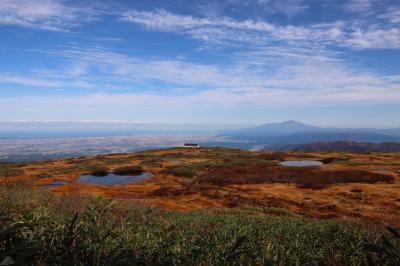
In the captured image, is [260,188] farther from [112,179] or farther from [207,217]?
[207,217]

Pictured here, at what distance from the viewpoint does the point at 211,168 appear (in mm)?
47469

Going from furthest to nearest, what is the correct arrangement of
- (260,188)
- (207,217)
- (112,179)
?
1. (112,179)
2. (260,188)
3. (207,217)

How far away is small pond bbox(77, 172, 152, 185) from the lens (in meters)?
38.2

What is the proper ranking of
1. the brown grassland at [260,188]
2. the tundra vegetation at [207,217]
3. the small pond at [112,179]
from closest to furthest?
1. the tundra vegetation at [207,217]
2. the brown grassland at [260,188]
3. the small pond at [112,179]

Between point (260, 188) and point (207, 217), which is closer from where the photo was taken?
point (207, 217)

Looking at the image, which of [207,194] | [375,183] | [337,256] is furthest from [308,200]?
[337,256]

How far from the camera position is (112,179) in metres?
40.7

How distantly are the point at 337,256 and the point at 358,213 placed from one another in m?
19.2

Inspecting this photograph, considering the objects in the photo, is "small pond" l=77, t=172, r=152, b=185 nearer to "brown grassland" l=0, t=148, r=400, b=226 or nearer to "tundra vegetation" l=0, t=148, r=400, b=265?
"brown grassland" l=0, t=148, r=400, b=226

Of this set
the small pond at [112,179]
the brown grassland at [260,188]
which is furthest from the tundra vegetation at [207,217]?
the small pond at [112,179]

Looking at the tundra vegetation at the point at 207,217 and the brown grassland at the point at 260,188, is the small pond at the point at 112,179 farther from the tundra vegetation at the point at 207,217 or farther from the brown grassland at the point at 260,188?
the tundra vegetation at the point at 207,217

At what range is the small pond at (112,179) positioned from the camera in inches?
1505

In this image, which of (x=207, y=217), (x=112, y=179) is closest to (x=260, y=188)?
(x=112, y=179)

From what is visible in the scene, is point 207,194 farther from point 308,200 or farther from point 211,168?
point 211,168
